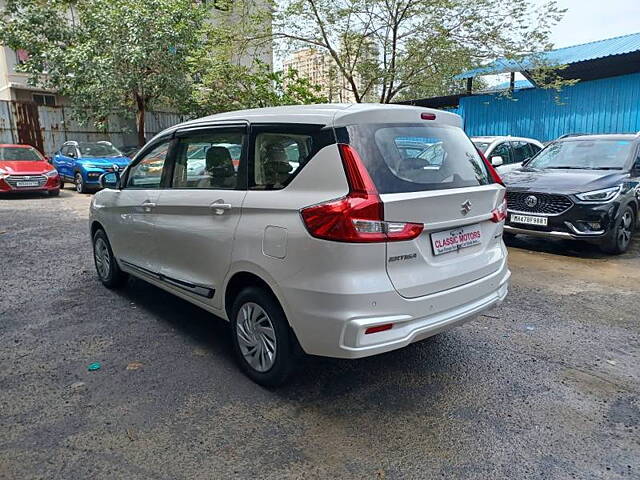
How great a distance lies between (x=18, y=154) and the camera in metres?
13.4

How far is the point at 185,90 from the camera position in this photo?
16469 millimetres

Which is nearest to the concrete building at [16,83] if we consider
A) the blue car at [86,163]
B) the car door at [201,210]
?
the blue car at [86,163]

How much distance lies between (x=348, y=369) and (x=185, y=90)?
49.8 ft

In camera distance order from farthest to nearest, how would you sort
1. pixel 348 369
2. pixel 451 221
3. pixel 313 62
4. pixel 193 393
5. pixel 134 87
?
pixel 134 87 < pixel 313 62 < pixel 348 369 < pixel 193 393 < pixel 451 221

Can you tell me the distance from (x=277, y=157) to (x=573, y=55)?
15528mm

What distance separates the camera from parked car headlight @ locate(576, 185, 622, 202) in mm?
6207

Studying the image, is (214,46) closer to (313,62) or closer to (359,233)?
(313,62)

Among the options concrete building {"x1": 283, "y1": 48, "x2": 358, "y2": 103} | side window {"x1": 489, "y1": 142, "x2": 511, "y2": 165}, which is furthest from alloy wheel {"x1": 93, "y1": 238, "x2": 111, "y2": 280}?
concrete building {"x1": 283, "y1": 48, "x2": 358, "y2": 103}

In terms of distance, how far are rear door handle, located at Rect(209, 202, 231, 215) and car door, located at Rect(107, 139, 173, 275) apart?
0.95 meters

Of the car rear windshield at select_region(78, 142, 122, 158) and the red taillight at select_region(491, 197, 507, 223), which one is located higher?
A: the car rear windshield at select_region(78, 142, 122, 158)

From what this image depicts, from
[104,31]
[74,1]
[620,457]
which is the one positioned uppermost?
[74,1]

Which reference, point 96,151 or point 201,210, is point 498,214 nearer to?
point 201,210

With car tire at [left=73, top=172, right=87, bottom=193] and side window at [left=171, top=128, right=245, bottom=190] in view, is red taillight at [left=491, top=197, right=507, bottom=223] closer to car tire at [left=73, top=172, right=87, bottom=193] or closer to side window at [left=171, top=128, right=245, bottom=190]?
side window at [left=171, top=128, right=245, bottom=190]

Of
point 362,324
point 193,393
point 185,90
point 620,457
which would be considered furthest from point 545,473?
point 185,90
